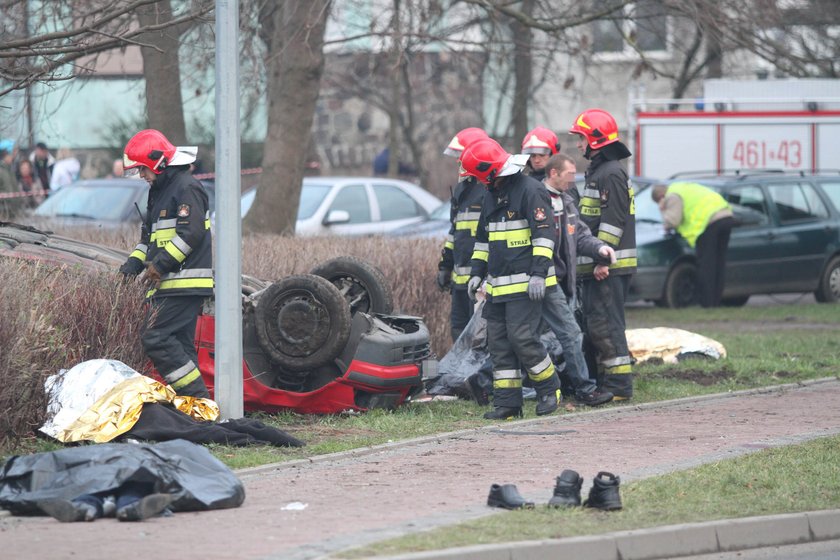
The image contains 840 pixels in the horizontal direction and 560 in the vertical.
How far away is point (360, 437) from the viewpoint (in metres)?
8.86

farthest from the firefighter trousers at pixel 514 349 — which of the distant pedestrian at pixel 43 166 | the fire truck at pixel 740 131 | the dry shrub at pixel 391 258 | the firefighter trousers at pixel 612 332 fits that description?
the distant pedestrian at pixel 43 166

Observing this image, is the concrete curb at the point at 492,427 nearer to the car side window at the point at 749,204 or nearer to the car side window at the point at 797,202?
the car side window at the point at 749,204

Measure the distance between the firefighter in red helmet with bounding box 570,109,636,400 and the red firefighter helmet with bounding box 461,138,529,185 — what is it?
1010 mm

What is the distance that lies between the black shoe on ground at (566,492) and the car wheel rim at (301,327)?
3151mm

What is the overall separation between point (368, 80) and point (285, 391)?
19.9 m

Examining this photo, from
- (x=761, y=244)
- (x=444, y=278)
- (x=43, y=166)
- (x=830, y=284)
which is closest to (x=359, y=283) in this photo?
(x=444, y=278)

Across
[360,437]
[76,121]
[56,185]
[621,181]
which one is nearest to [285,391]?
[360,437]

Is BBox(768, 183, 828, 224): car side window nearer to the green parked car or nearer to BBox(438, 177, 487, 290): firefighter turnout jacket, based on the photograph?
the green parked car

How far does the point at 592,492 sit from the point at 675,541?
0.53 m

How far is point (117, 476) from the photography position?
6.60 m

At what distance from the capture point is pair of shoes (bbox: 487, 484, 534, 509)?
6680 millimetres

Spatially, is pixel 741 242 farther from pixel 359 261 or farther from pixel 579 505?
pixel 579 505

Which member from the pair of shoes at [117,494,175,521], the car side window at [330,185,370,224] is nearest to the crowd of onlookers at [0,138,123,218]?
the car side window at [330,185,370,224]

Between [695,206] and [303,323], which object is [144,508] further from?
[695,206]
